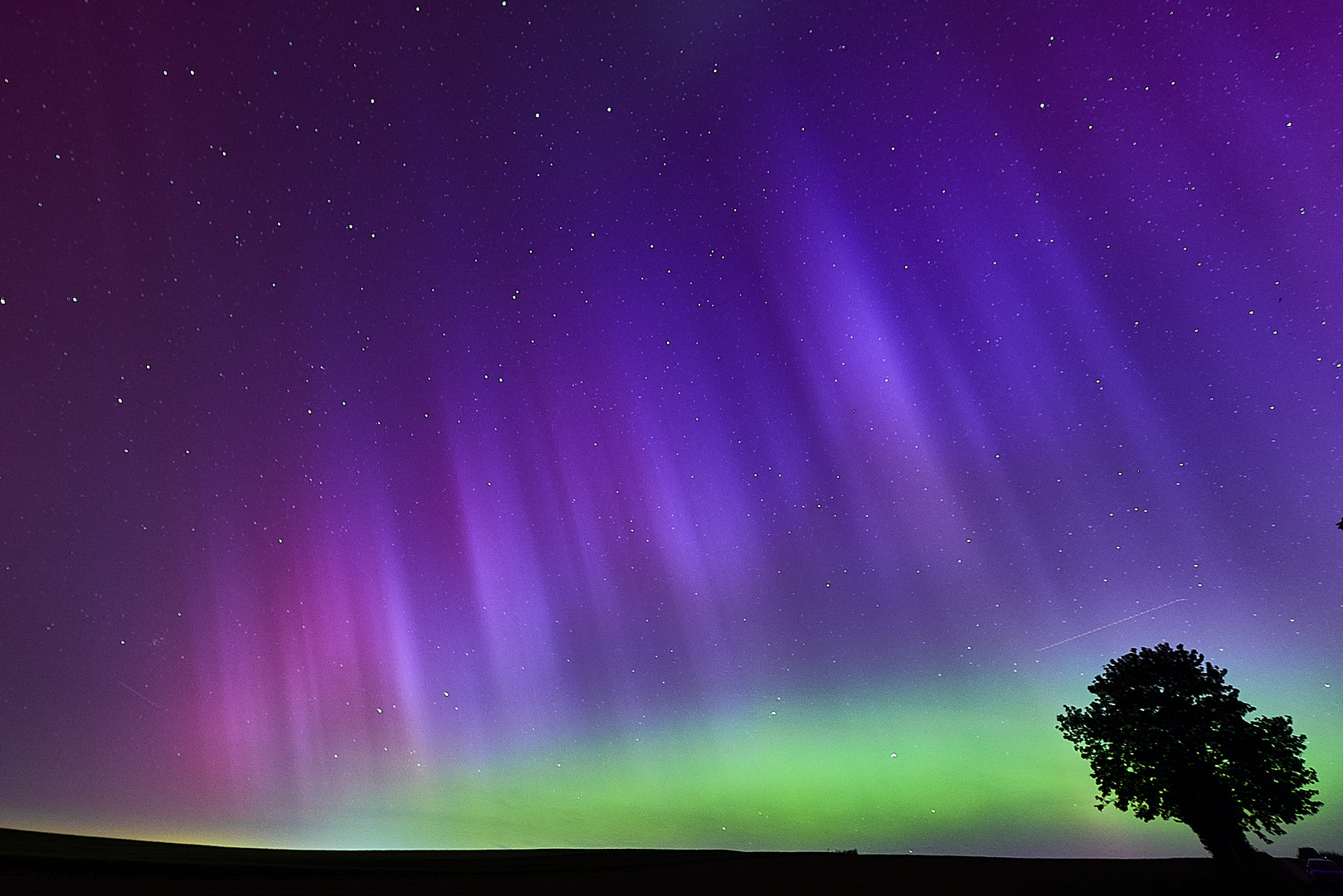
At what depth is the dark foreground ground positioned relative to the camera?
20.2m

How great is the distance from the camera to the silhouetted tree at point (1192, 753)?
1136 inches

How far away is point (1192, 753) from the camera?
98.6ft

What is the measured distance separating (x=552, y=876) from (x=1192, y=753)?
2905cm

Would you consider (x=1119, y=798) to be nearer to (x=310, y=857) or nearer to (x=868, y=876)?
(x=868, y=876)

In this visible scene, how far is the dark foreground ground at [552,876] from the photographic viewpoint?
2023 centimetres

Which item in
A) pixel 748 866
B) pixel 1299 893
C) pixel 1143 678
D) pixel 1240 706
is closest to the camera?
pixel 1299 893

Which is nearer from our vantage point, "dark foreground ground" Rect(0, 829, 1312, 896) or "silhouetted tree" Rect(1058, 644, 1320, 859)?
"dark foreground ground" Rect(0, 829, 1312, 896)

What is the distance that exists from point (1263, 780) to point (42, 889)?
143ft

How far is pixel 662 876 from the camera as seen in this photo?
2888 centimetres

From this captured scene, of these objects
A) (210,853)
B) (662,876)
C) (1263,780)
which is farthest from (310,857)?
(1263,780)

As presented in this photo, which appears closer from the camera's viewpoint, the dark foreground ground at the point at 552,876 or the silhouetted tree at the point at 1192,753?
the dark foreground ground at the point at 552,876

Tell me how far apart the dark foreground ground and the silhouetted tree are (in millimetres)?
2393

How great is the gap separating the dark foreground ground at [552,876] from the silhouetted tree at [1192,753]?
2.39m

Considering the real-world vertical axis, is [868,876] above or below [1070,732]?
below
